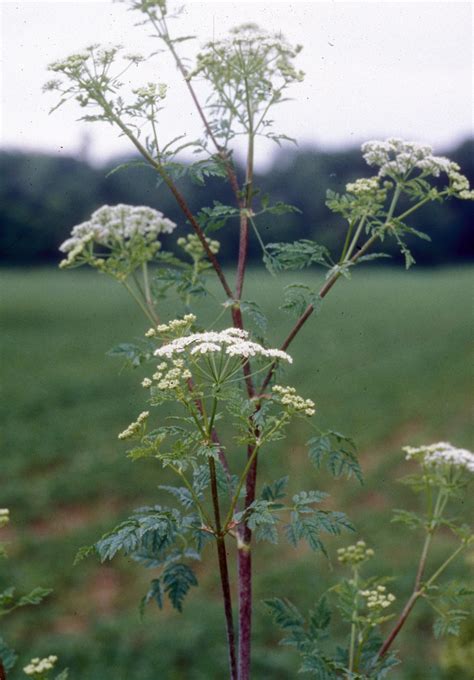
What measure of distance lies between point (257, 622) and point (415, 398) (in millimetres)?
11117

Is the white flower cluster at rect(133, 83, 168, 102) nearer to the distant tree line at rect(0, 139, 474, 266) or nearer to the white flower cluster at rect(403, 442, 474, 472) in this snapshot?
the white flower cluster at rect(403, 442, 474, 472)

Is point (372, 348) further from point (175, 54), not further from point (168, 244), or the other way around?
point (175, 54)

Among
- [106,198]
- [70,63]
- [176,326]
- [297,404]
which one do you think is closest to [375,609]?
[297,404]

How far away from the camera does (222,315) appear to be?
3133mm

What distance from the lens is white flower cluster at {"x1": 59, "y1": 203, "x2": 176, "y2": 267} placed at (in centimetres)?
358

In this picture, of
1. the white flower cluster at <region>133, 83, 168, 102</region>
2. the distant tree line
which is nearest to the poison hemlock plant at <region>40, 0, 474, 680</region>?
the white flower cluster at <region>133, 83, 168, 102</region>

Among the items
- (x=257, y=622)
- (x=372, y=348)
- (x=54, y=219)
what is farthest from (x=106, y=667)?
(x=54, y=219)

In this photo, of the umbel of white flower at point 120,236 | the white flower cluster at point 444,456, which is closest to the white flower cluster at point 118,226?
the umbel of white flower at point 120,236

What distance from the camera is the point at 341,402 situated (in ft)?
63.5

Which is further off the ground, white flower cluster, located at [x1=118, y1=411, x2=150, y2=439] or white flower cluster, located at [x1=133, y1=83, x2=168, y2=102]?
white flower cluster, located at [x1=133, y1=83, x2=168, y2=102]

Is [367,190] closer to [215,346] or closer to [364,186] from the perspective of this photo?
[364,186]

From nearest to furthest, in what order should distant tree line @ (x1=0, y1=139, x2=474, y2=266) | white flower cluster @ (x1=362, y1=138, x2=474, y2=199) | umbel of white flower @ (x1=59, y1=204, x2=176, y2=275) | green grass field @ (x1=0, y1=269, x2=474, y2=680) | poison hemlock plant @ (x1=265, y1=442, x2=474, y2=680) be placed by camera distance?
1. poison hemlock plant @ (x1=265, y1=442, x2=474, y2=680)
2. white flower cluster @ (x1=362, y1=138, x2=474, y2=199)
3. umbel of white flower @ (x1=59, y1=204, x2=176, y2=275)
4. green grass field @ (x1=0, y1=269, x2=474, y2=680)
5. distant tree line @ (x1=0, y1=139, x2=474, y2=266)

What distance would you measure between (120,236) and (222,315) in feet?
2.60

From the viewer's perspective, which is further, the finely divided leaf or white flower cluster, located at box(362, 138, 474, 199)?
white flower cluster, located at box(362, 138, 474, 199)
